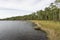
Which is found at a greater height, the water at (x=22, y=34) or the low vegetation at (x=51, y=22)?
the low vegetation at (x=51, y=22)

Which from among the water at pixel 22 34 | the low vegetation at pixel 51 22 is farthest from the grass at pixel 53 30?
the water at pixel 22 34

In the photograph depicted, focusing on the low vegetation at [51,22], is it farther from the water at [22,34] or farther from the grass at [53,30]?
the water at [22,34]

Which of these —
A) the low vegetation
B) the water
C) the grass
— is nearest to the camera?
the grass

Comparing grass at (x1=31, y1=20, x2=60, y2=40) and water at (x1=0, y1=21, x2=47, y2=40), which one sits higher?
grass at (x1=31, y1=20, x2=60, y2=40)

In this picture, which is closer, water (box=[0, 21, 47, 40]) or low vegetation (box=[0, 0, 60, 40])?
low vegetation (box=[0, 0, 60, 40])

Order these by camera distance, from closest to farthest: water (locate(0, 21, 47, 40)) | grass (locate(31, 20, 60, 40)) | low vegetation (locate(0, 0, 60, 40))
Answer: grass (locate(31, 20, 60, 40)), low vegetation (locate(0, 0, 60, 40)), water (locate(0, 21, 47, 40))

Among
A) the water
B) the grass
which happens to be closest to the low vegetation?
the grass

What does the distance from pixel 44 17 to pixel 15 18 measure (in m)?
97.7

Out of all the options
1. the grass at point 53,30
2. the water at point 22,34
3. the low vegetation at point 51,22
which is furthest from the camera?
the water at point 22,34

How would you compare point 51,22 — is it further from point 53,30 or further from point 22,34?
point 53,30

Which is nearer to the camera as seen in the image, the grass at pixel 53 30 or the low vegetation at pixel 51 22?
the grass at pixel 53 30

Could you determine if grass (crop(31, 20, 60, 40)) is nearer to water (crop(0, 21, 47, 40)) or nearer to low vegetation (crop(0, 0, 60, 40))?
low vegetation (crop(0, 0, 60, 40))

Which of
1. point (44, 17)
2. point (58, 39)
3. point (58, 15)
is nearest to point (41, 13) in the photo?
point (44, 17)

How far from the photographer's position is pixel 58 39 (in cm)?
1725
